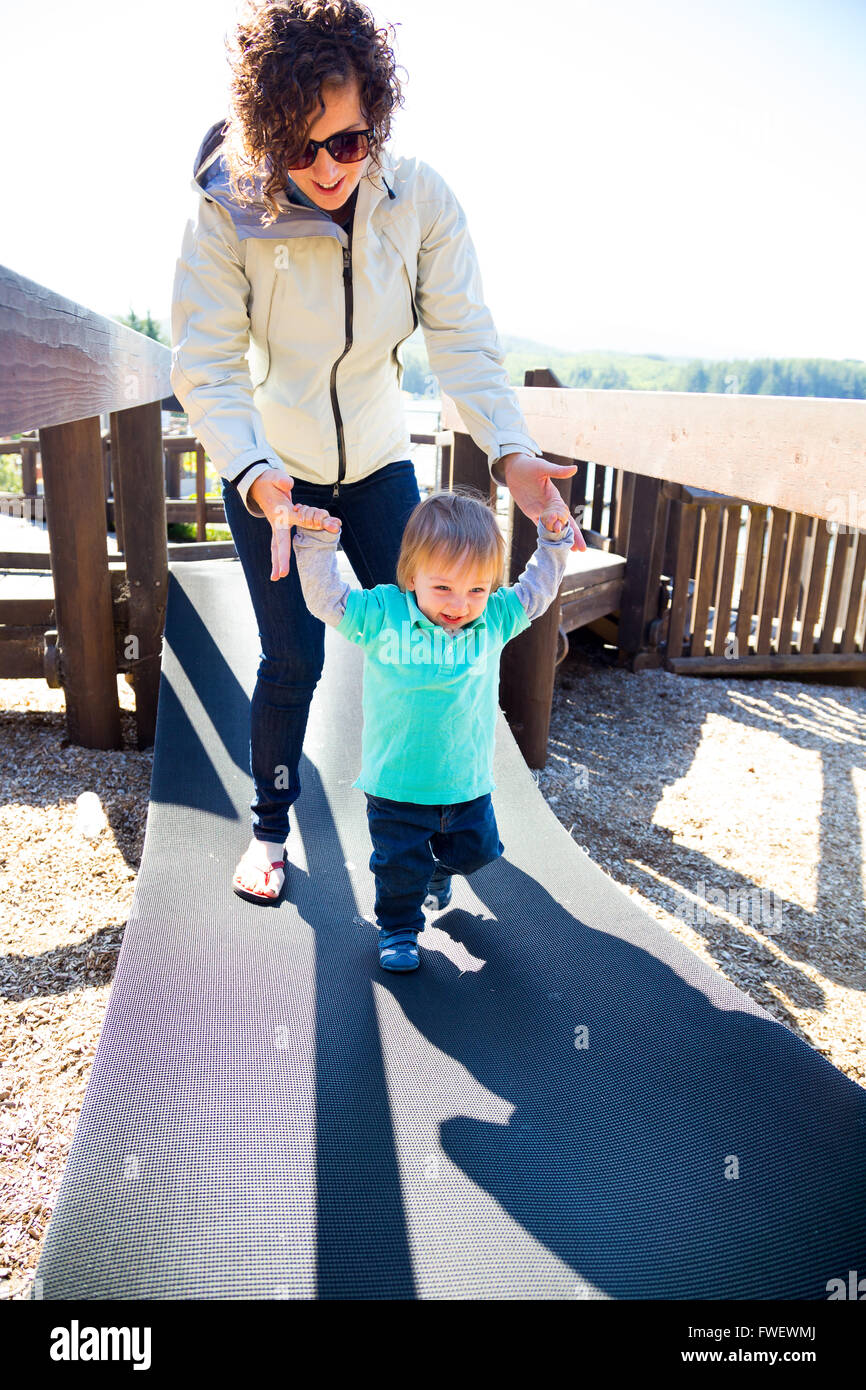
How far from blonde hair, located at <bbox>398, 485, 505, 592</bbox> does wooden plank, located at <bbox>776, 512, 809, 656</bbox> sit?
14.5 ft

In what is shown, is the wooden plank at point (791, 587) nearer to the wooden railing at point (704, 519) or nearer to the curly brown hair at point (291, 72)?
the wooden railing at point (704, 519)

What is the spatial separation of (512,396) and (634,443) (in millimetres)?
784

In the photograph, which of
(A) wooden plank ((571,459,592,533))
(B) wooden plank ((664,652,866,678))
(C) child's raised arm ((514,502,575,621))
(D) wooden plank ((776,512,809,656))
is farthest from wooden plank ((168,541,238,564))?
(C) child's raised arm ((514,502,575,621))

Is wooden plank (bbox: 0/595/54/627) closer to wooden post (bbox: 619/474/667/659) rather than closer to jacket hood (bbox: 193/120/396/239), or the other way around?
jacket hood (bbox: 193/120/396/239)

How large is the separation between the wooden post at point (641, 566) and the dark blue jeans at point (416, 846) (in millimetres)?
3828

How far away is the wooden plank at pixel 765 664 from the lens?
19.2 feet

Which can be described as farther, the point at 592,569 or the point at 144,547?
the point at 592,569

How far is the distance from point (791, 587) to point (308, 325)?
465 cm

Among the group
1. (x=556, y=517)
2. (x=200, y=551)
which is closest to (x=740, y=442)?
(x=556, y=517)

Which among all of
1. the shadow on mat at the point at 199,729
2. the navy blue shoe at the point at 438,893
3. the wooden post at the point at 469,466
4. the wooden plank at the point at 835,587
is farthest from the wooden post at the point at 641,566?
the navy blue shoe at the point at 438,893

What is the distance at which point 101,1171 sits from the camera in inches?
58.2

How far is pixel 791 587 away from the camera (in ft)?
19.7

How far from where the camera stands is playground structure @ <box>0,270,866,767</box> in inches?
70.5

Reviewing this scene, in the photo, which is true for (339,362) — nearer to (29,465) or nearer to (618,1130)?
(618,1130)
